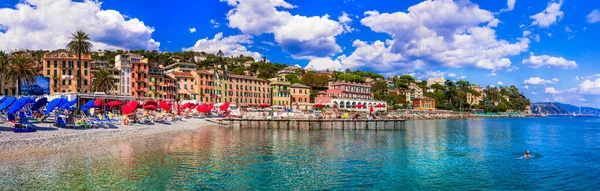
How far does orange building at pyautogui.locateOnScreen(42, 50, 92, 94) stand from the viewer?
85.4 meters

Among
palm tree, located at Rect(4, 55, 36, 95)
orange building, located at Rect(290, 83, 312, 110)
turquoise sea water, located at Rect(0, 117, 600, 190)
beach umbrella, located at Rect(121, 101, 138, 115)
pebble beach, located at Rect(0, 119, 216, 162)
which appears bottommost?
turquoise sea water, located at Rect(0, 117, 600, 190)

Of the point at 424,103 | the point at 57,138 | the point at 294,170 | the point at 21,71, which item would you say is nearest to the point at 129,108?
the point at 57,138

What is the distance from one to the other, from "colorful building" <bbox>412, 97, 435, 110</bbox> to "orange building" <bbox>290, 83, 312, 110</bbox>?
2891 inches

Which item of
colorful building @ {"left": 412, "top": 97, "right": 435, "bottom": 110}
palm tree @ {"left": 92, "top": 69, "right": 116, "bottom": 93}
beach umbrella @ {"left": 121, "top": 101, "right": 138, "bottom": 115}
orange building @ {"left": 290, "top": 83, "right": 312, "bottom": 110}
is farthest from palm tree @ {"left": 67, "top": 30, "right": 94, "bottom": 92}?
colorful building @ {"left": 412, "top": 97, "right": 435, "bottom": 110}

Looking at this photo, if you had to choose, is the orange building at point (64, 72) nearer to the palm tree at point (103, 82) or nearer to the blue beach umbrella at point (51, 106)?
the palm tree at point (103, 82)

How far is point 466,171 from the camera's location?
92.3ft

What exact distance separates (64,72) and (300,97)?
215 feet

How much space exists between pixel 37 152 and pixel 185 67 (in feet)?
309

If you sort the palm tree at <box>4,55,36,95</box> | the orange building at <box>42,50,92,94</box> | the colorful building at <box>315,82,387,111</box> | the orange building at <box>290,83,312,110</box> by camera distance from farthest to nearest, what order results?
the colorful building at <box>315,82,387,111</box> < the orange building at <box>290,83,312,110</box> < the orange building at <box>42,50,92,94</box> < the palm tree at <box>4,55,36,95</box>

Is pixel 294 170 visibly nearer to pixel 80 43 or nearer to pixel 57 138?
pixel 57 138

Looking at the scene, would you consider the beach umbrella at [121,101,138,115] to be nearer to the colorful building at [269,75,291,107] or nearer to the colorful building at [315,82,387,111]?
the colorful building at [269,75,291,107]

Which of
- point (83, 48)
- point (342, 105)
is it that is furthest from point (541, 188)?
point (342, 105)

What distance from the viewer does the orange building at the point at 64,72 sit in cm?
8538

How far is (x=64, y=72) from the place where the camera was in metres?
86.7
